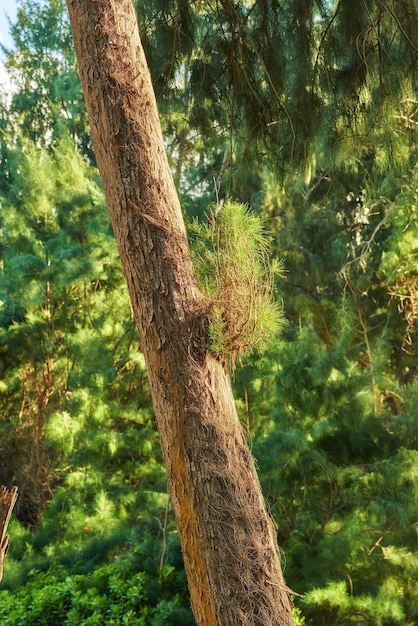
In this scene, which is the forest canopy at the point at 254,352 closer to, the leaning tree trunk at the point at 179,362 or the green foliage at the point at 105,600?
the green foliage at the point at 105,600

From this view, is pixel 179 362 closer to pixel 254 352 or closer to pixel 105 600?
pixel 105 600

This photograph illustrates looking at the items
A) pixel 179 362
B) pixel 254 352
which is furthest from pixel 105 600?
pixel 179 362

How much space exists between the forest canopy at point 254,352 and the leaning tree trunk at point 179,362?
0.24m

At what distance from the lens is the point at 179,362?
2.84m

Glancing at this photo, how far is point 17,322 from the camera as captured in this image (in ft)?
31.6

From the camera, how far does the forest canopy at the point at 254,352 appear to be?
14.8 feet

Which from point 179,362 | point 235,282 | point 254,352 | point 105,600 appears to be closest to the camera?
point 179,362

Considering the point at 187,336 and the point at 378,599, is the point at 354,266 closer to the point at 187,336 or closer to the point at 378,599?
the point at 378,599

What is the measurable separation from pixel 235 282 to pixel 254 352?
3.75 m

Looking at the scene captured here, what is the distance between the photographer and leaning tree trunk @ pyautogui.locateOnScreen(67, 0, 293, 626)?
270 cm

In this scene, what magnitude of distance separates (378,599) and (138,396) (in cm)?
464

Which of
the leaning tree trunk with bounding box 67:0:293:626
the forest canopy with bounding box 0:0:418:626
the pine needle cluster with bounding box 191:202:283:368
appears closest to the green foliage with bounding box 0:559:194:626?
the forest canopy with bounding box 0:0:418:626

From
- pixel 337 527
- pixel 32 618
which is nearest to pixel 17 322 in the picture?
pixel 32 618

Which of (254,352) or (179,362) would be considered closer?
(179,362)
